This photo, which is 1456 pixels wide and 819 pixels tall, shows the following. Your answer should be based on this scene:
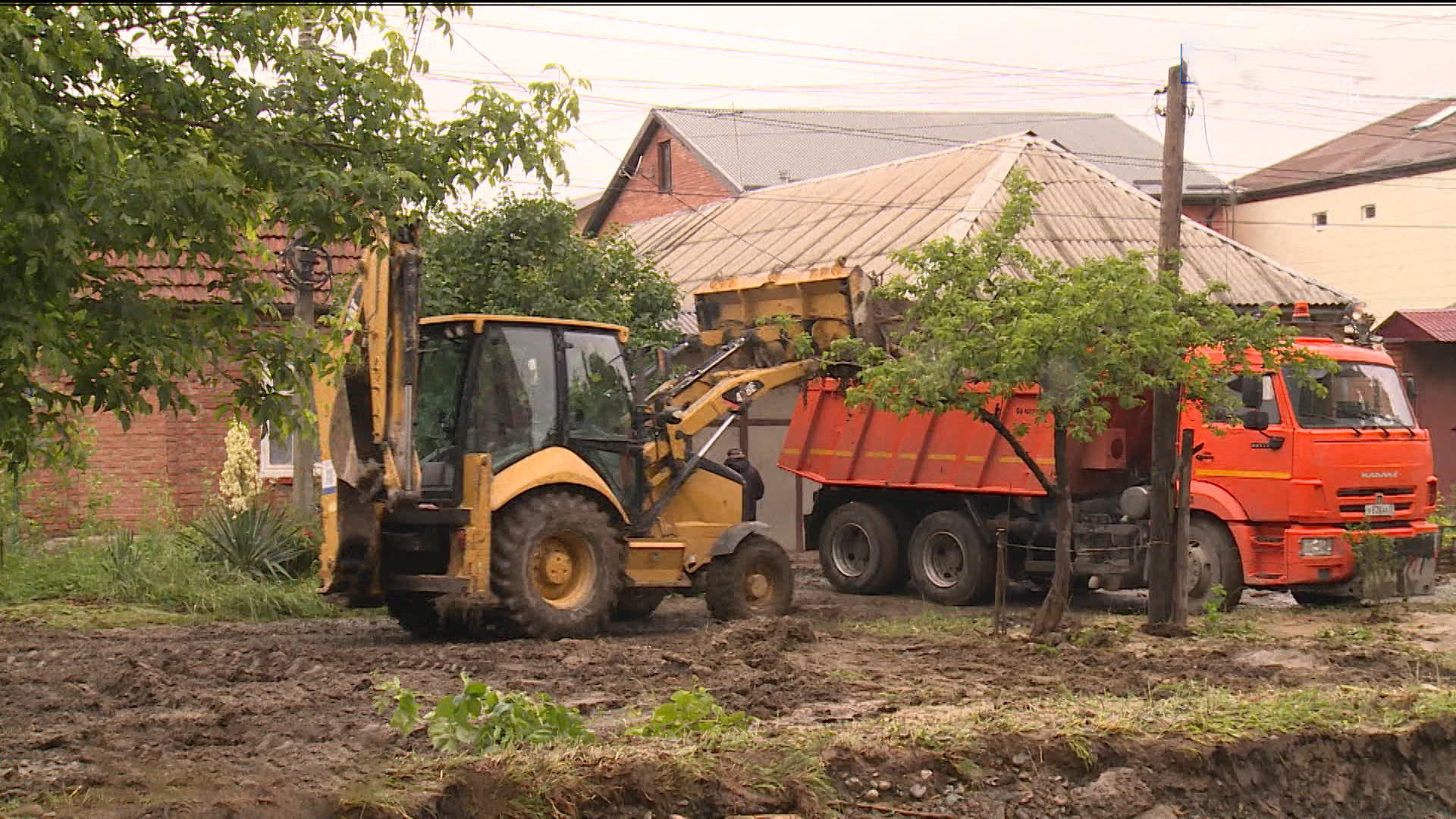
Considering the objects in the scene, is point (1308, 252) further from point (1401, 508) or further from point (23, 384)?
point (23, 384)

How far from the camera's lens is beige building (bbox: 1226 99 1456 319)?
3494cm

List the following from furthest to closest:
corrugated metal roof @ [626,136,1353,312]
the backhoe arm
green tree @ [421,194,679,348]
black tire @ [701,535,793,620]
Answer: corrugated metal roof @ [626,136,1353,312], green tree @ [421,194,679,348], black tire @ [701,535,793,620], the backhoe arm

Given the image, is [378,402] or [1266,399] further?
[1266,399]

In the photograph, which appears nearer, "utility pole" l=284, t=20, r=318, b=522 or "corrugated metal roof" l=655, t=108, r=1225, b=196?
"utility pole" l=284, t=20, r=318, b=522

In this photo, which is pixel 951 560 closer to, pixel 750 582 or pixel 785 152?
pixel 750 582

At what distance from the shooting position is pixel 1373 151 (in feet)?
125

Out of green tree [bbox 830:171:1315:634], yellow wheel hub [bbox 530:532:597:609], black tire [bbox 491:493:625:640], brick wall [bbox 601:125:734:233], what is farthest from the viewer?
brick wall [bbox 601:125:734:233]

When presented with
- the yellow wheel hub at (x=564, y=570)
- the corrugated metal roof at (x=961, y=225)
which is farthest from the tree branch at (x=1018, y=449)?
the corrugated metal roof at (x=961, y=225)

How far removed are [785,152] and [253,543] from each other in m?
27.2

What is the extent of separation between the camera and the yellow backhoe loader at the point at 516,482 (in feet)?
37.0

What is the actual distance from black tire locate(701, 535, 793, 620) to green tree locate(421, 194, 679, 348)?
14.7ft

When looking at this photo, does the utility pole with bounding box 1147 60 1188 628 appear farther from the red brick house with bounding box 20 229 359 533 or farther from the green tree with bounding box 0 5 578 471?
the red brick house with bounding box 20 229 359 533

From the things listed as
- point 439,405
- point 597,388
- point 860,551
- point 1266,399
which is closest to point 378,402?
point 439,405

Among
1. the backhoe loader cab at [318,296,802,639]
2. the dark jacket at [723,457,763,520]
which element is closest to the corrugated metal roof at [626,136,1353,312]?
the dark jacket at [723,457,763,520]
